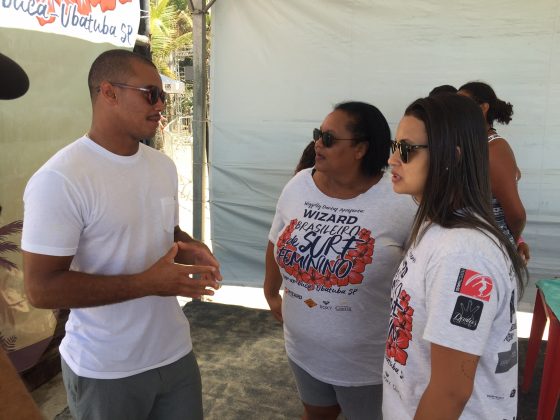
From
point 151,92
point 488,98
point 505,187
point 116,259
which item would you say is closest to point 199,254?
point 116,259

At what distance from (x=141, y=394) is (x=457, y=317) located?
3.71 ft

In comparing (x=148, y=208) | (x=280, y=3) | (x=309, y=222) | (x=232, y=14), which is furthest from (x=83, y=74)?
(x=309, y=222)

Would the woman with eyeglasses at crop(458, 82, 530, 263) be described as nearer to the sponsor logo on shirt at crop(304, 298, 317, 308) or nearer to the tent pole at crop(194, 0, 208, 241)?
the sponsor logo on shirt at crop(304, 298, 317, 308)

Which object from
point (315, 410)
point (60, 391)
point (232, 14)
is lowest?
point (60, 391)

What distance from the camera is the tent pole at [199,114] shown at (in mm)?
3889

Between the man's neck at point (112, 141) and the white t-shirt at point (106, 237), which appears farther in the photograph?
the man's neck at point (112, 141)

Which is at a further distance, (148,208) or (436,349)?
(148,208)

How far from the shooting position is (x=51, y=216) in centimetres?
140

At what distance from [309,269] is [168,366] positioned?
0.62 meters

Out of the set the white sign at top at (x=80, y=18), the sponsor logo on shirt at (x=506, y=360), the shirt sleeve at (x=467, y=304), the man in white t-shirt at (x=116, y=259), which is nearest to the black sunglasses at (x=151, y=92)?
the man in white t-shirt at (x=116, y=259)

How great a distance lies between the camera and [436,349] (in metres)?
1.06

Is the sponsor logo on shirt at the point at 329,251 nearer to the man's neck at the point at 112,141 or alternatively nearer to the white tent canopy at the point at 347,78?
the man's neck at the point at 112,141

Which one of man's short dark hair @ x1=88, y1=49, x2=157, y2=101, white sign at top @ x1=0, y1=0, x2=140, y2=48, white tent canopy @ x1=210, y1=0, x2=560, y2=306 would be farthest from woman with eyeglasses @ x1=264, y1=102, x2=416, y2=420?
white tent canopy @ x1=210, y1=0, x2=560, y2=306

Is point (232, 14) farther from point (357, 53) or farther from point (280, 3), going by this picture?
point (357, 53)
